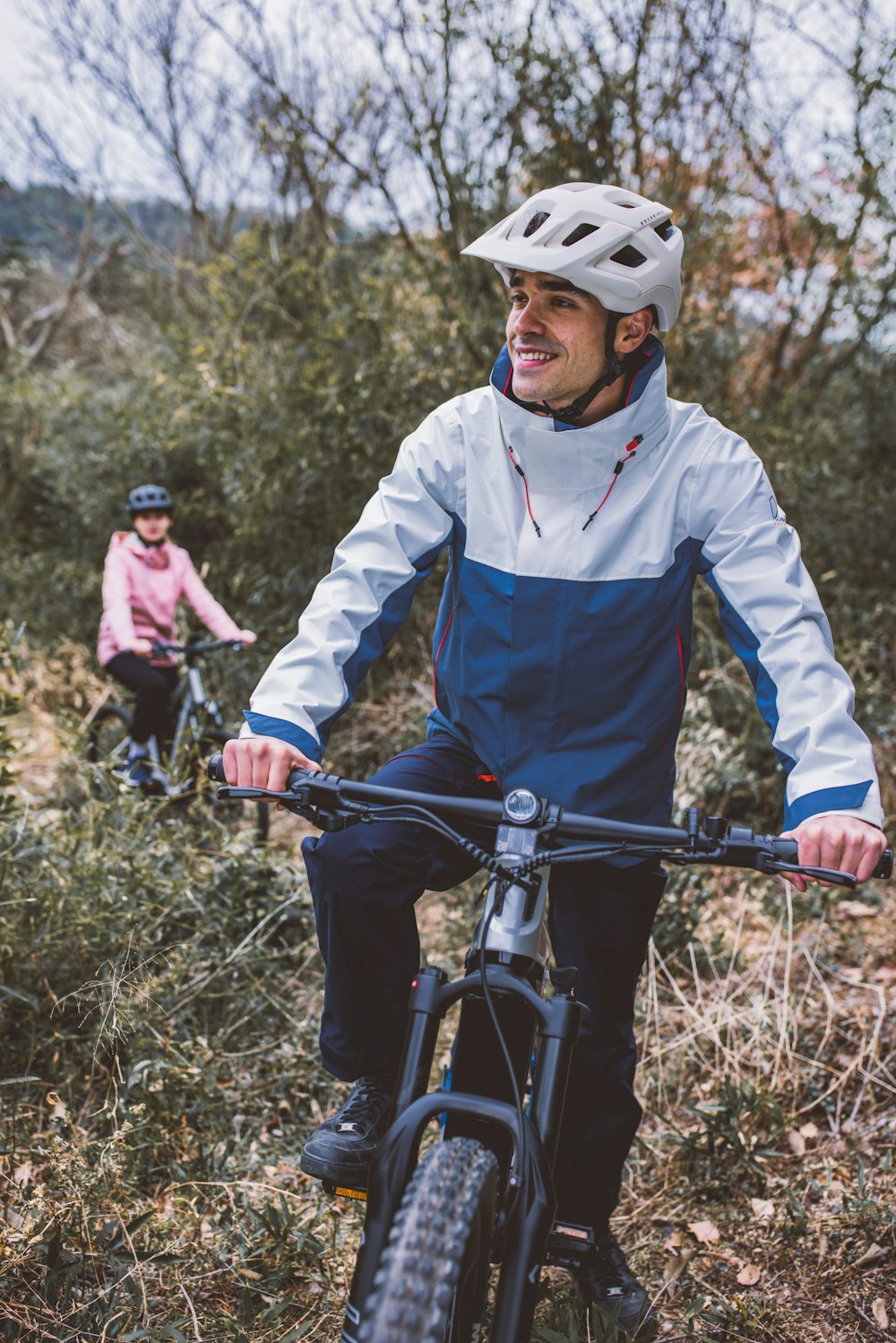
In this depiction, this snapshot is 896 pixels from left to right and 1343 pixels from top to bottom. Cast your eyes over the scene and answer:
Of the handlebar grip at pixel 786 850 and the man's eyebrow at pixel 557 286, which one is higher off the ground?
the man's eyebrow at pixel 557 286

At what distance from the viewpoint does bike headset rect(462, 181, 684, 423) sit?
2.50m

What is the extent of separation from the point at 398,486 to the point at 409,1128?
1427 millimetres

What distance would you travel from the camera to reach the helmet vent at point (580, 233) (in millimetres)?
2555

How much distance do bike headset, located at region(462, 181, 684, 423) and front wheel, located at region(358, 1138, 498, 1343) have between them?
5.31ft

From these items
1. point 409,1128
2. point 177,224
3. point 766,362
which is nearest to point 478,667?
point 409,1128

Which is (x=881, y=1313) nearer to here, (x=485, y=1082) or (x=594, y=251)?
(x=485, y=1082)

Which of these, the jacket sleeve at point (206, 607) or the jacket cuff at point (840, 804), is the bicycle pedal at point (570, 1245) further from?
the jacket sleeve at point (206, 607)

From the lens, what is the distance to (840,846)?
1913 millimetres

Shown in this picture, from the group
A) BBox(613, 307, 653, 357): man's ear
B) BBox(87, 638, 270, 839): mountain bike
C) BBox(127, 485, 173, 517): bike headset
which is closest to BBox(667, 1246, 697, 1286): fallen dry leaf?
BBox(613, 307, 653, 357): man's ear

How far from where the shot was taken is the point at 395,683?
7.12 metres

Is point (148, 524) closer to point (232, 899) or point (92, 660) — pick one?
point (92, 660)

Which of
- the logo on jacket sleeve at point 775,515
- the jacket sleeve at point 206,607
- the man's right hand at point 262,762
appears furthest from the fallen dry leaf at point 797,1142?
the jacket sleeve at point 206,607

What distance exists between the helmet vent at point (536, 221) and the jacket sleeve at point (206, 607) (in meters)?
4.19

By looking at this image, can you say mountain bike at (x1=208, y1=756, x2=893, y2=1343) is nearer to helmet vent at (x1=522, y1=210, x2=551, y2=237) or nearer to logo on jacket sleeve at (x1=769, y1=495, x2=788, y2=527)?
logo on jacket sleeve at (x1=769, y1=495, x2=788, y2=527)
